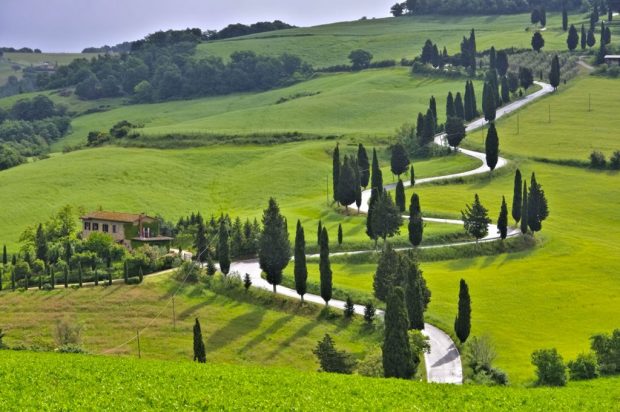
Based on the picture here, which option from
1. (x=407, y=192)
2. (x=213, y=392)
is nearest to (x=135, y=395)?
(x=213, y=392)

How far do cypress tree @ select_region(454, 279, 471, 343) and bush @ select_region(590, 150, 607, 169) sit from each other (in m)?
86.3

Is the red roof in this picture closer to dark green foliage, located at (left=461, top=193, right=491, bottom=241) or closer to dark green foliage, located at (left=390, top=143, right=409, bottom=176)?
dark green foliage, located at (left=461, top=193, right=491, bottom=241)

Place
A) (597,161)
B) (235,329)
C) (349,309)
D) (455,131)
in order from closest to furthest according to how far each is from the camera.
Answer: (235,329) → (349,309) → (597,161) → (455,131)

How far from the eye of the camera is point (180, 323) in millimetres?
81375

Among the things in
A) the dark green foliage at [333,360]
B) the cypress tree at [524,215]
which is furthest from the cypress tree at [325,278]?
the cypress tree at [524,215]

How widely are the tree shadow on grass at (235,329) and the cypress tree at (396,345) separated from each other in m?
19.9

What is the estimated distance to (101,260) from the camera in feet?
340

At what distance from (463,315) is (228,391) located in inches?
1404

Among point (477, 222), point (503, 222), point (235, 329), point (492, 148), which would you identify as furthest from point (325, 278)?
point (492, 148)

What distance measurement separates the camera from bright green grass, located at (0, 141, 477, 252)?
137m

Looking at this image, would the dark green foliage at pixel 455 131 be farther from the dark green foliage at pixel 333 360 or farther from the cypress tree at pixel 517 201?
the dark green foliage at pixel 333 360

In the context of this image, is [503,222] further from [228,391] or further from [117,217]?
[228,391]

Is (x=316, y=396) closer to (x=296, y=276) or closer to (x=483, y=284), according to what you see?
(x=296, y=276)

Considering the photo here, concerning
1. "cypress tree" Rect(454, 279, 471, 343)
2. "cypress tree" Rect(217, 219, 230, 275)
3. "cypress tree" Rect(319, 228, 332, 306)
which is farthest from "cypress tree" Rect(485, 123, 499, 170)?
"cypress tree" Rect(454, 279, 471, 343)
